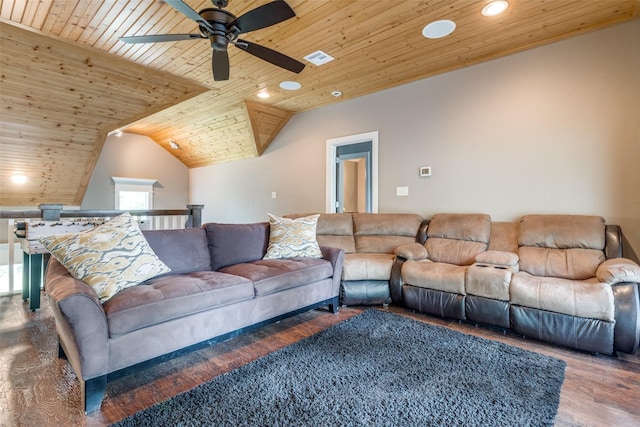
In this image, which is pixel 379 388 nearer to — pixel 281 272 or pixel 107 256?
pixel 281 272

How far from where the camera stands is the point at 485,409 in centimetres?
159

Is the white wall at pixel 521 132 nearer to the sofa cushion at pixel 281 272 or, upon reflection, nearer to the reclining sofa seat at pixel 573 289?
the reclining sofa seat at pixel 573 289

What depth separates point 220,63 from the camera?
2.53 meters

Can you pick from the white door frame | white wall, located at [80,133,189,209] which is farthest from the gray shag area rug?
white wall, located at [80,133,189,209]

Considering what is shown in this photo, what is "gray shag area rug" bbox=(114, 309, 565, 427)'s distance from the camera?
1517mm

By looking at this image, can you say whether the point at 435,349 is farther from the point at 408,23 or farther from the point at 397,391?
the point at 408,23

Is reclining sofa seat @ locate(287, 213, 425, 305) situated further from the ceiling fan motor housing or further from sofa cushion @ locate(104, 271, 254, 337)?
the ceiling fan motor housing

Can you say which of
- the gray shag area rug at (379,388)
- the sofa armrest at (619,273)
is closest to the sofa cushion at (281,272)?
the gray shag area rug at (379,388)

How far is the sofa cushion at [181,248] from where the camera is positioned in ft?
8.21

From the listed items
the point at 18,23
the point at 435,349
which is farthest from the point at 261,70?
the point at 435,349

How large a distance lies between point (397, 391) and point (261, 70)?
356 cm

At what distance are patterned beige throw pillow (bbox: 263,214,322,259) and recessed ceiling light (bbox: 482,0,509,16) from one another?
2467mm

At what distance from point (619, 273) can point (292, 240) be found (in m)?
2.60

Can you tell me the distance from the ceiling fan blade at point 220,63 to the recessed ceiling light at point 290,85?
1.57 metres
